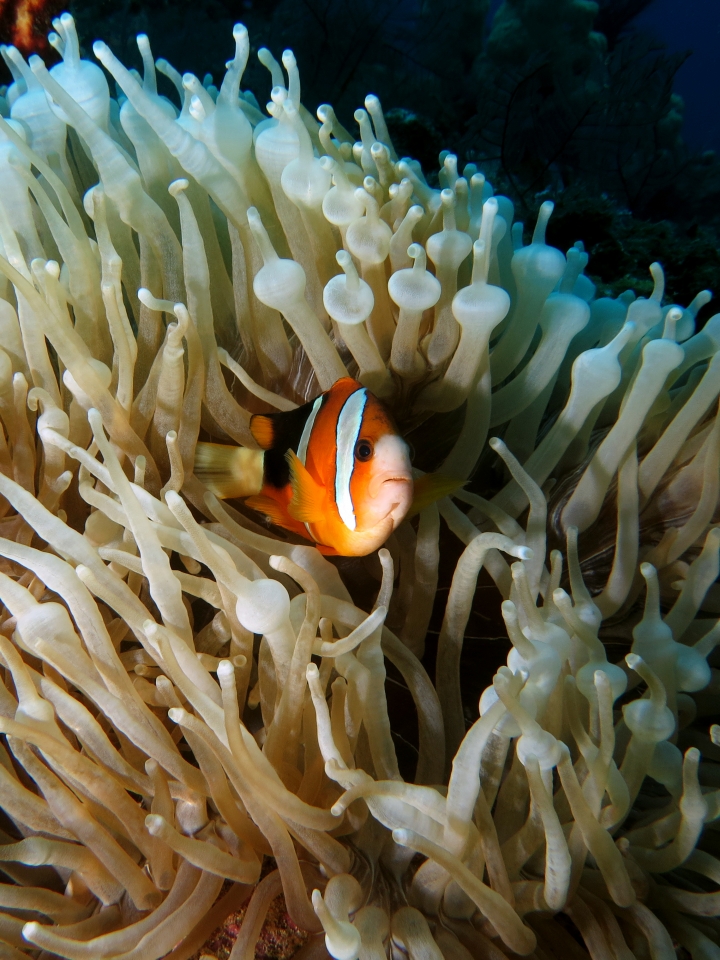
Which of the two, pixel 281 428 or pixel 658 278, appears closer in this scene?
pixel 281 428

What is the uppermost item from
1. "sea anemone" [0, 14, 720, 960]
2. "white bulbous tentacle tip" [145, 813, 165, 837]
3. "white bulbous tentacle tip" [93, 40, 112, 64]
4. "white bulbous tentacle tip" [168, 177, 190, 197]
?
"white bulbous tentacle tip" [93, 40, 112, 64]

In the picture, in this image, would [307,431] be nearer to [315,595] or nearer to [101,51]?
[315,595]

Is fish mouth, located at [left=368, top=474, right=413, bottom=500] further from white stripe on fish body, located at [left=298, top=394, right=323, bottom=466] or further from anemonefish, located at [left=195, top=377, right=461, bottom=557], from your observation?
white stripe on fish body, located at [left=298, top=394, right=323, bottom=466]

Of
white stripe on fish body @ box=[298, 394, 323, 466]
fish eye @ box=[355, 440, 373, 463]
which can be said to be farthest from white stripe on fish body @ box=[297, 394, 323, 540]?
fish eye @ box=[355, 440, 373, 463]

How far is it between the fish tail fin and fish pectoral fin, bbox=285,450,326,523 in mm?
95

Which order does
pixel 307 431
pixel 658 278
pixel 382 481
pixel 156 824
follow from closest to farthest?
1. pixel 156 824
2. pixel 382 481
3. pixel 307 431
4. pixel 658 278

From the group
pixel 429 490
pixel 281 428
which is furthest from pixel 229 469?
pixel 429 490

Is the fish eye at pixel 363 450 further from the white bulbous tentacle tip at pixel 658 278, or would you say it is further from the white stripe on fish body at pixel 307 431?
the white bulbous tentacle tip at pixel 658 278

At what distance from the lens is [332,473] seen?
3.12 ft

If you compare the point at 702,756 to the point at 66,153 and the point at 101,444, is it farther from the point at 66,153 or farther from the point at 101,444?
the point at 66,153

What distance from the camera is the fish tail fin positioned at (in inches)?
39.9

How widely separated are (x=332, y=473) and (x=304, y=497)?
54 mm

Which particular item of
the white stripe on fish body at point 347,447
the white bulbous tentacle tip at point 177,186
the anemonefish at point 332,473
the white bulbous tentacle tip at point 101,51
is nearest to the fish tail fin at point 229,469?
the anemonefish at point 332,473

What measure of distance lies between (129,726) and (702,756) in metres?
0.84
